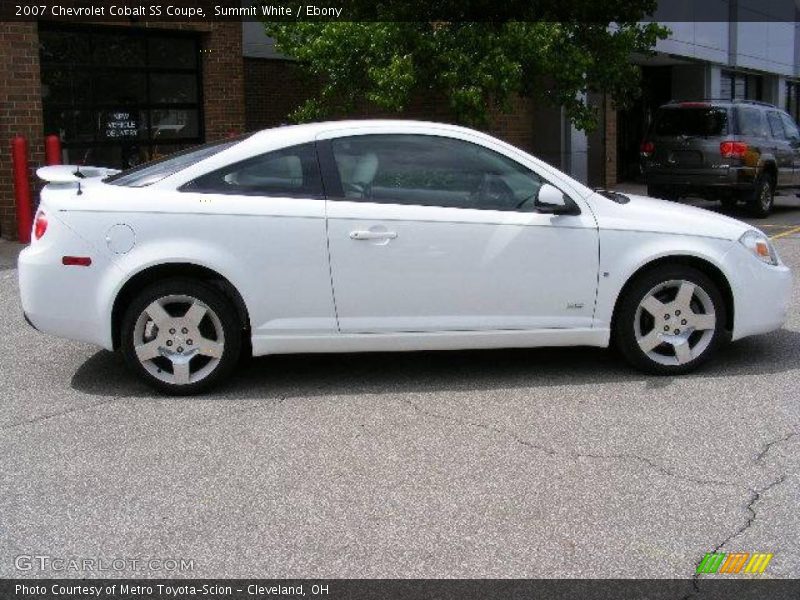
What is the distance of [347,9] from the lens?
13.7 meters

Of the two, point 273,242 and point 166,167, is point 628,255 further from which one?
point 166,167

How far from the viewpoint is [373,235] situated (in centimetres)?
576

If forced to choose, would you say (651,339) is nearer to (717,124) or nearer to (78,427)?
(78,427)

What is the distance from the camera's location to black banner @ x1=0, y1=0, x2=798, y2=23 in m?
13.3

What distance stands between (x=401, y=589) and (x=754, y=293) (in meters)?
3.66

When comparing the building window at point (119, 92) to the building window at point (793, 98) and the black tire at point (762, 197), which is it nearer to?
the black tire at point (762, 197)

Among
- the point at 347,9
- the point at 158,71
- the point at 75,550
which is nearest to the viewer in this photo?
the point at 75,550

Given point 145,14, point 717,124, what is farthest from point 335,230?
point 717,124

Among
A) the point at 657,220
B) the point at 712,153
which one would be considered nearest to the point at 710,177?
the point at 712,153

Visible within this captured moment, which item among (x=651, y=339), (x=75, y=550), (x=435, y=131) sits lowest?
(x=75, y=550)

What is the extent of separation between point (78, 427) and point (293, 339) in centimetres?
130

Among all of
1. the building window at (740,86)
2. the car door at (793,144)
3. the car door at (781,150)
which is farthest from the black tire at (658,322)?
the building window at (740,86)

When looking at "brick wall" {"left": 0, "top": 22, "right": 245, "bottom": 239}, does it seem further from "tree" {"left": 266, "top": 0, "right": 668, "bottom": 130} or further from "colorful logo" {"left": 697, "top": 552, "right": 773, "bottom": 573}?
"colorful logo" {"left": 697, "top": 552, "right": 773, "bottom": 573}
